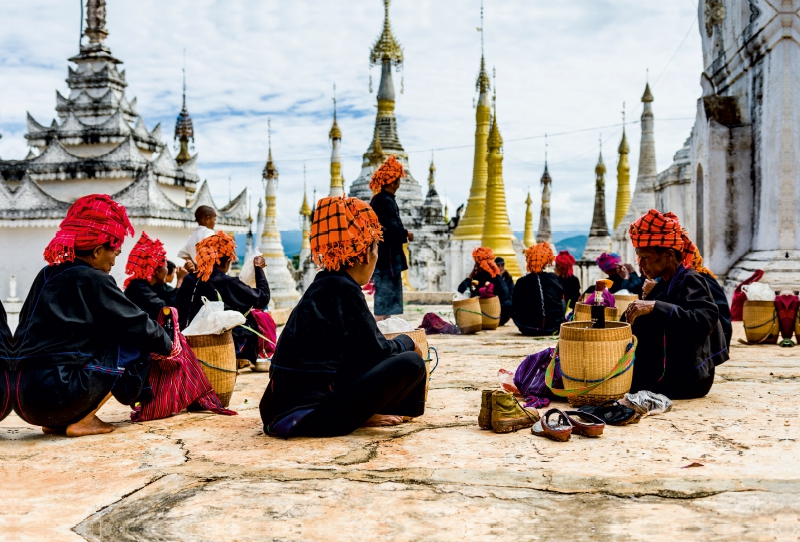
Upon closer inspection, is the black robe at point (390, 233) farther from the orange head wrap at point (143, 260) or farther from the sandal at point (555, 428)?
the sandal at point (555, 428)

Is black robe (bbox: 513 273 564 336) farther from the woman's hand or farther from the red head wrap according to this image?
the woman's hand

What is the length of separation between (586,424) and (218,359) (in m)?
2.41

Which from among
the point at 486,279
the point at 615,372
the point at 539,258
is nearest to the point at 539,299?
the point at 539,258

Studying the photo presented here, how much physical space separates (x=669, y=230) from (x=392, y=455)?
2288 mm

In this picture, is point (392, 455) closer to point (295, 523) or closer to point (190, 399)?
point (295, 523)

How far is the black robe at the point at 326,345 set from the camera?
386 cm

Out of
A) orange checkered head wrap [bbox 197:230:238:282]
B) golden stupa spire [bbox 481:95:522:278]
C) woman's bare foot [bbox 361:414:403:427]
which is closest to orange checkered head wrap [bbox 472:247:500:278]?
orange checkered head wrap [bbox 197:230:238:282]

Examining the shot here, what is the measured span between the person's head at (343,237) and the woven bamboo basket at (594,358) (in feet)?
4.23

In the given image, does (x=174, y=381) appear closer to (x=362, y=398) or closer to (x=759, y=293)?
(x=362, y=398)

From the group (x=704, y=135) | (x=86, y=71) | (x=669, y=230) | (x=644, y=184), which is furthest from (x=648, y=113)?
(x=669, y=230)

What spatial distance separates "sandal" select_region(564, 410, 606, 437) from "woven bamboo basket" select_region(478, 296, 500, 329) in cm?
560

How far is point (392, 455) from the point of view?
11.6 feet

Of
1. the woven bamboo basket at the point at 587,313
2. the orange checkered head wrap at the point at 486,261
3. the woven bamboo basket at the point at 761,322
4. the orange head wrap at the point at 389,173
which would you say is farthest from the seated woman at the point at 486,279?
the woven bamboo basket at the point at 587,313

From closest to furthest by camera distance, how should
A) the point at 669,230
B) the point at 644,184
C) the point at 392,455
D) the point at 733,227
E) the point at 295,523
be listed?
the point at 295,523
the point at 392,455
the point at 669,230
the point at 733,227
the point at 644,184
